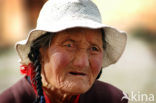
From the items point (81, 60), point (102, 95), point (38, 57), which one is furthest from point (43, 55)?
point (102, 95)

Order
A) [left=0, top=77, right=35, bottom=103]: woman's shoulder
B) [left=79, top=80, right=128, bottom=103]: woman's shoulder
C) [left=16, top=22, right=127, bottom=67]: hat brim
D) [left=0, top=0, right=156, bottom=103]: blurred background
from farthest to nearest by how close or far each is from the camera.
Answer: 1. [left=0, top=0, right=156, bottom=103]: blurred background
2. [left=79, top=80, right=128, bottom=103]: woman's shoulder
3. [left=0, top=77, right=35, bottom=103]: woman's shoulder
4. [left=16, top=22, right=127, bottom=67]: hat brim

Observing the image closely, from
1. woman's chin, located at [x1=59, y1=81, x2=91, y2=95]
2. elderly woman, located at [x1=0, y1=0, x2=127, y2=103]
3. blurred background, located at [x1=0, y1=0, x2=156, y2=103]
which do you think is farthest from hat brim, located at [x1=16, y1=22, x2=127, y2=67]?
blurred background, located at [x1=0, y1=0, x2=156, y2=103]

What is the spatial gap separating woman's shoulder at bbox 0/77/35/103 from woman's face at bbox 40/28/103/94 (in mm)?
271

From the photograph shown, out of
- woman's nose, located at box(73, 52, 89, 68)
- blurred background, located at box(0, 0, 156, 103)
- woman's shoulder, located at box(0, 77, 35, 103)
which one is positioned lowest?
blurred background, located at box(0, 0, 156, 103)

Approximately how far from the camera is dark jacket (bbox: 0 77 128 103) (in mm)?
2443

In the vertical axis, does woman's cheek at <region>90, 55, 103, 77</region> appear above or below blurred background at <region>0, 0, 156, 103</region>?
above

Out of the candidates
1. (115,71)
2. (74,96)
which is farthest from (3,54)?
(74,96)

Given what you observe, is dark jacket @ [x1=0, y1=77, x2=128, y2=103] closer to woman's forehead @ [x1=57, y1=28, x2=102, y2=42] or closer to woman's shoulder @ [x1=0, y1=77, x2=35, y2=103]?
woman's shoulder @ [x1=0, y1=77, x2=35, y2=103]

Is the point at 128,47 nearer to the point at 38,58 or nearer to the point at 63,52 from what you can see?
the point at 38,58

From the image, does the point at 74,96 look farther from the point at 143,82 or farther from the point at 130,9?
the point at 130,9

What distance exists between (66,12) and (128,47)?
3.31 meters

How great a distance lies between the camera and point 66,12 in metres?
2.23

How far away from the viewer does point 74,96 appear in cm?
250

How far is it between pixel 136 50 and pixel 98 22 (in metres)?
3.18
